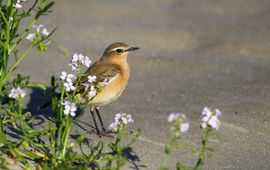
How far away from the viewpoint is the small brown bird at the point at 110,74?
23.4 feet

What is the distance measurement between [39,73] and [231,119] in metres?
3.31

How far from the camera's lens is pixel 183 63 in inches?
409

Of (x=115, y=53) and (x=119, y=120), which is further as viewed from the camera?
(x=115, y=53)

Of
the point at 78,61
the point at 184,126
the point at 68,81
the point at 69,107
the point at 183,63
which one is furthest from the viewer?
the point at 183,63

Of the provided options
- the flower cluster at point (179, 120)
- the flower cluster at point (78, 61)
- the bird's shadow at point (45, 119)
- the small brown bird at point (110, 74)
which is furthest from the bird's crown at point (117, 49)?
the flower cluster at point (179, 120)

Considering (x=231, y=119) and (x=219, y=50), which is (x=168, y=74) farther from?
(x=231, y=119)

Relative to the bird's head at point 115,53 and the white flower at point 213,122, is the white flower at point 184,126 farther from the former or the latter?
the bird's head at point 115,53

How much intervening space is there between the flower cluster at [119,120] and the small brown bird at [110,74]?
77.2 inches

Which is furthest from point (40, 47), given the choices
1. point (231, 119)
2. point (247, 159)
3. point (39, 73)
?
point (39, 73)

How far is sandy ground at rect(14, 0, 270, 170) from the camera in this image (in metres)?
6.67

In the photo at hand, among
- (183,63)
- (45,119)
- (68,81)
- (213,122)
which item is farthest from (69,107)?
(183,63)

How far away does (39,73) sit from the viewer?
9609 millimetres

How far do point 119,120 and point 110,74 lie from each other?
99.7 inches

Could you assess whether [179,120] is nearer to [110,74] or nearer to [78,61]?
[78,61]
